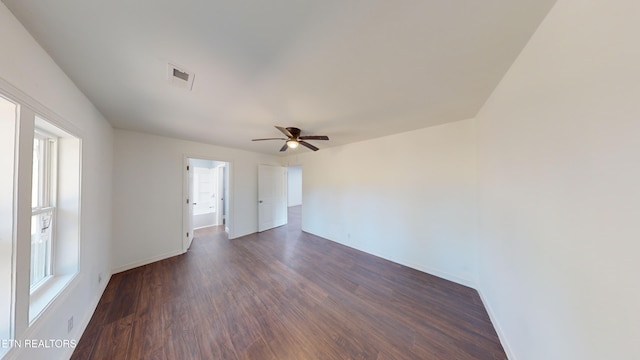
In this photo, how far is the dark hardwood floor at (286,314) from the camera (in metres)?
Answer: 1.55

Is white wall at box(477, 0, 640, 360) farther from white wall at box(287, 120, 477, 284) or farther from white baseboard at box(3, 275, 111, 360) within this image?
white baseboard at box(3, 275, 111, 360)

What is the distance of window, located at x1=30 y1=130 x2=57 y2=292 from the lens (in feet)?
4.77

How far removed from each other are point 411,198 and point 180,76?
327cm

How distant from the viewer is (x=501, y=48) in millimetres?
1188

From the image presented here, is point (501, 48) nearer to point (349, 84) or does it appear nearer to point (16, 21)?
point (349, 84)

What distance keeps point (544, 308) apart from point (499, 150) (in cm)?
125

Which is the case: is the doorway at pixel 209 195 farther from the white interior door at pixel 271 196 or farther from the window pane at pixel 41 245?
the window pane at pixel 41 245

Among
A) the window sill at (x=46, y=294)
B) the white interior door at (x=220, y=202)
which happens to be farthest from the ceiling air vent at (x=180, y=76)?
the white interior door at (x=220, y=202)

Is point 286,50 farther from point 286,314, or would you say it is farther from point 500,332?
point 500,332

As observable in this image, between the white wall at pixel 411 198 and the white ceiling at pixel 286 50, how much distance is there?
82 centimetres

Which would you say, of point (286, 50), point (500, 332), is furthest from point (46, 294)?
point (500, 332)

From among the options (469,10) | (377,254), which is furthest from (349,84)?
(377,254)

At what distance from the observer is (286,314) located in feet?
6.42

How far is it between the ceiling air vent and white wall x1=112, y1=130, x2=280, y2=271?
232 cm
